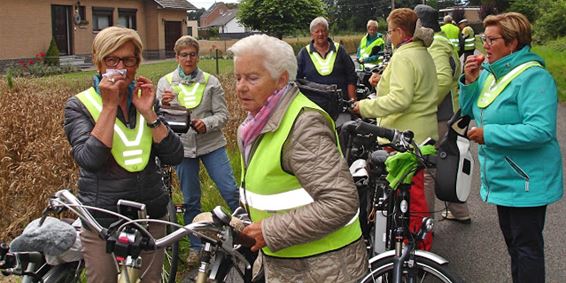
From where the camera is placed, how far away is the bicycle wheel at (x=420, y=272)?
354 cm

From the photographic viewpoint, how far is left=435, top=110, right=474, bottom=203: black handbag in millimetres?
3939

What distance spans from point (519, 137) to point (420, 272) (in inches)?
36.3

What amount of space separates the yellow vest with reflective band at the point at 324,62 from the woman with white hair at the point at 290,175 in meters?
5.32

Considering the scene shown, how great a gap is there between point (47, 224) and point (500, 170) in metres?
Result: 2.52

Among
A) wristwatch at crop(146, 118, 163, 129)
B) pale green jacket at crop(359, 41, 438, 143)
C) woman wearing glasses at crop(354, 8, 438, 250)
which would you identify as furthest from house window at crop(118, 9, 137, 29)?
wristwatch at crop(146, 118, 163, 129)

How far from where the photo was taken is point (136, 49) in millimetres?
3504

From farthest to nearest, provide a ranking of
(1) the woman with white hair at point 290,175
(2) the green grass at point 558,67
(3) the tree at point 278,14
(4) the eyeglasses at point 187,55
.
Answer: (3) the tree at point 278,14, (2) the green grass at point 558,67, (4) the eyeglasses at point 187,55, (1) the woman with white hair at point 290,175

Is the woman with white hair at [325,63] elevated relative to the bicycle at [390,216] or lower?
elevated

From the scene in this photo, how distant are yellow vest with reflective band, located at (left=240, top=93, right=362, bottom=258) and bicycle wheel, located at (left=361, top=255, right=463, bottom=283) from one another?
719mm

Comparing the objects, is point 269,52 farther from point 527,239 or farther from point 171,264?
point 171,264

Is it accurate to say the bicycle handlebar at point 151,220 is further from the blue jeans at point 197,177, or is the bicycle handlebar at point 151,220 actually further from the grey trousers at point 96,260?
the blue jeans at point 197,177

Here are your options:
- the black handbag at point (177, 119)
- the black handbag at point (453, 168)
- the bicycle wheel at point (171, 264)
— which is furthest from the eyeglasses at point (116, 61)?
the black handbag at point (453, 168)

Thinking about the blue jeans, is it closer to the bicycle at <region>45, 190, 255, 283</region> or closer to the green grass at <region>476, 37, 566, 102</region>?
the bicycle at <region>45, 190, 255, 283</region>

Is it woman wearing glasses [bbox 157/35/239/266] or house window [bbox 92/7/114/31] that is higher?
house window [bbox 92/7/114/31]
